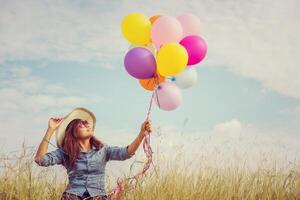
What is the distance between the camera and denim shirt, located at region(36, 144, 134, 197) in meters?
4.05

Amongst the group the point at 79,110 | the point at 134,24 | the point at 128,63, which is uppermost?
the point at 134,24

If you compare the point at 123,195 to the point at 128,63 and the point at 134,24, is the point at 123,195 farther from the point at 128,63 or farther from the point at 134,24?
the point at 134,24

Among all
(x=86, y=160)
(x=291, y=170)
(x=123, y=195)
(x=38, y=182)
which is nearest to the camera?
(x=86, y=160)

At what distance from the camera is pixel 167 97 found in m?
4.27

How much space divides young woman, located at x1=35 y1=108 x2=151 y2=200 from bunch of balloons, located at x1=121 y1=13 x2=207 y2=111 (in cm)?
51

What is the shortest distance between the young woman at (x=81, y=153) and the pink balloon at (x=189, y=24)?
1.11m

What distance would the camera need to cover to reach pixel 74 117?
14.0ft

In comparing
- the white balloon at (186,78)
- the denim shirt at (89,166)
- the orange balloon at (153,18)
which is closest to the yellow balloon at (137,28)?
the orange balloon at (153,18)

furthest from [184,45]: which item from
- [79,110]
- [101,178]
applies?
[101,178]

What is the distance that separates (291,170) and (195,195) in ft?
3.98

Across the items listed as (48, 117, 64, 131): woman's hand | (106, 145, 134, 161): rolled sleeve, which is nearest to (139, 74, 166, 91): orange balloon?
(106, 145, 134, 161): rolled sleeve

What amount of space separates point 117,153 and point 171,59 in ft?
2.87

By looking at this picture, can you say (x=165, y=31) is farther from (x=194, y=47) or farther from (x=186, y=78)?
(x=186, y=78)

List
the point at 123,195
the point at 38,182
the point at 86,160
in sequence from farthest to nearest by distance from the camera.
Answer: the point at 38,182 → the point at 123,195 → the point at 86,160
